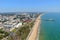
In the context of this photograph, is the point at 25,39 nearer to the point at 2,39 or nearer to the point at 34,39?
the point at 34,39

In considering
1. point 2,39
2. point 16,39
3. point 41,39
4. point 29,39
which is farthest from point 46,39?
point 2,39

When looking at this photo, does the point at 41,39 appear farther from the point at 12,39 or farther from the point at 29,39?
the point at 12,39

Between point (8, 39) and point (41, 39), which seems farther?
point (41, 39)

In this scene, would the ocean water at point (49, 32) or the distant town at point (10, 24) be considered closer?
the ocean water at point (49, 32)

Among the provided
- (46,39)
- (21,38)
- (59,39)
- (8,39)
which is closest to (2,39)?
(8,39)

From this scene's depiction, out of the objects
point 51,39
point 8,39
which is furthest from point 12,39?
point 51,39

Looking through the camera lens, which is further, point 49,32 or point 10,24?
point 10,24

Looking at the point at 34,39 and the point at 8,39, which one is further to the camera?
the point at 34,39

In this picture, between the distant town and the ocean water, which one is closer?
the ocean water

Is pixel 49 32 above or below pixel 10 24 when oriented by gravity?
above
